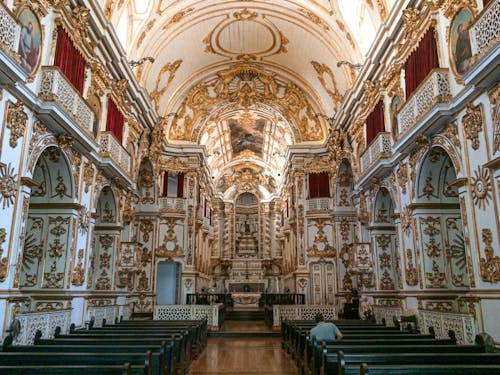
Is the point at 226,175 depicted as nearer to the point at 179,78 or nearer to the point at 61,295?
the point at 179,78

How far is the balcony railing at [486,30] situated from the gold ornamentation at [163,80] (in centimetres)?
1438

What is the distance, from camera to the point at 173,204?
21.4 meters

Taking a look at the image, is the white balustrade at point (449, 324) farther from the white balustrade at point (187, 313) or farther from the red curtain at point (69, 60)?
the red curtain at point (69, 60)

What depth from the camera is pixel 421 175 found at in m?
11.2

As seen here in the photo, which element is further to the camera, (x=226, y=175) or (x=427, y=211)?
(x=226, y=175)

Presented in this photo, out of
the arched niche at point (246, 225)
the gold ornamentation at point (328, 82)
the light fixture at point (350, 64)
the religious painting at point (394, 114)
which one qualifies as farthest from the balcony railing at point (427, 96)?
the arched niche at point (246, 225)

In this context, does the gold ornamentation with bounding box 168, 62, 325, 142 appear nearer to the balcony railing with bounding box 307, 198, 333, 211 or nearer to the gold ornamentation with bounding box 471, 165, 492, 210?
the balcony railing with bounding box 307, 198, 333, 211

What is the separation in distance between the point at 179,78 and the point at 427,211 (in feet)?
47.3

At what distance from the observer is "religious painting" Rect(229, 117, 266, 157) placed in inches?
1136

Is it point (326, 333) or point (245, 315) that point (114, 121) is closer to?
point (326, 333)

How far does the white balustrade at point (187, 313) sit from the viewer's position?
1620cm

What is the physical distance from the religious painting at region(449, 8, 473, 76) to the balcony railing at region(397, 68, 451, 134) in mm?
330

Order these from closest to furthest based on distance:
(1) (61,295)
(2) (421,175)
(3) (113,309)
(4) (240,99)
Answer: (1) (61,295)
(2) (421,175)
(3) (113,309)
(4) (240,99)

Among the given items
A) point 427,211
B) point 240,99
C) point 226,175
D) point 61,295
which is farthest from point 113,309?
point 226,175
